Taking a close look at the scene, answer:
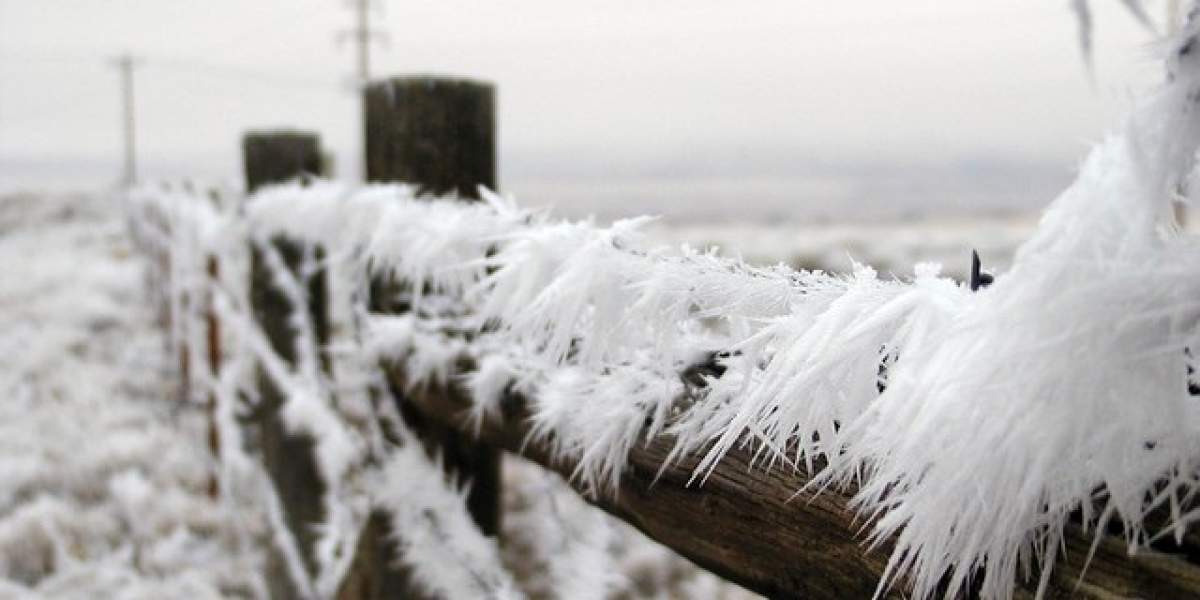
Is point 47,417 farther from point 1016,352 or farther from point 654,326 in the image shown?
point 1016,352

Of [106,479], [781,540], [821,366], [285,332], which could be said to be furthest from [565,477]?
[106,479]

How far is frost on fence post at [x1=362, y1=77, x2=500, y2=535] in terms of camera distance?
5.78ft

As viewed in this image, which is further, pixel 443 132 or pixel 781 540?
pixel 443 132

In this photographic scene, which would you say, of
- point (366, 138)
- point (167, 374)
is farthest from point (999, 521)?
point (167, 374)

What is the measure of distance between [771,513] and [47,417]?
5.33 meters

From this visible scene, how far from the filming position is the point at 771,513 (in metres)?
0.83

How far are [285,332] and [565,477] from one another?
1.97 m

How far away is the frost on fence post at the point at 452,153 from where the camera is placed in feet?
5.78

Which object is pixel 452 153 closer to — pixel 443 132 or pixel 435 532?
pixel 443 132

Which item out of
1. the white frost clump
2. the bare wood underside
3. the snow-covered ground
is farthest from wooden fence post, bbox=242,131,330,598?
the bare wood underside

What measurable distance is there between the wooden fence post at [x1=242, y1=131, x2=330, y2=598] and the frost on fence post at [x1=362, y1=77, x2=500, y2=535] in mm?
1009

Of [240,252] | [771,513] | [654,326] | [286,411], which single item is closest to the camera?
[771,513]

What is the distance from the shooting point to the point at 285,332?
9.60 feet

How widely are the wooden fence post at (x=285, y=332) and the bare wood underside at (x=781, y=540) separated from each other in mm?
1825
